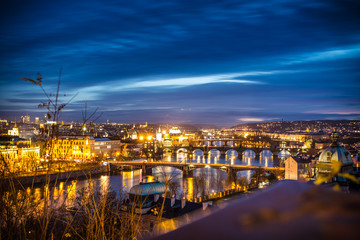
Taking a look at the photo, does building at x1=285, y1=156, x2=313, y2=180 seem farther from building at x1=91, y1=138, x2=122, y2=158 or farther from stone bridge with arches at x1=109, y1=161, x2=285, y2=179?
building at x1=91, y1=138, x2=122, y2=158

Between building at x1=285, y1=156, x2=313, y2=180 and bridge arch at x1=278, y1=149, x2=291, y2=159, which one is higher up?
building at x1=285, y1=156, x2=313, y2=180

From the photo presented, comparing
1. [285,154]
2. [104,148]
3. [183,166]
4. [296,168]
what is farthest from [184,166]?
[285,154]

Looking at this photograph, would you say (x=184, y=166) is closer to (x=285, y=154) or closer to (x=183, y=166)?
(x=183, y=166)

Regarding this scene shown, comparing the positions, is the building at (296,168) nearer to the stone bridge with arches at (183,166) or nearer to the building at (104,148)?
the stone bridge with arches at (183,166)

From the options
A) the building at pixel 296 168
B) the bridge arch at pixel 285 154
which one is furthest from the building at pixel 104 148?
the building at pixel 296 168

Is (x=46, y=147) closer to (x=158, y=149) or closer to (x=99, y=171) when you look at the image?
(x=99, y=171)

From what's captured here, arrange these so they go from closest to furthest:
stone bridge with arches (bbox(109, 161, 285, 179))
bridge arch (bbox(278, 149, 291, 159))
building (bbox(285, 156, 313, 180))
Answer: building (bbox(285, 156, 313, 180))
stone bridge with arches (bbox(109, 161, 285, 179))
bridge arch (bbox(278, 149, 291, 159))

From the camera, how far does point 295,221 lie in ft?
1.45

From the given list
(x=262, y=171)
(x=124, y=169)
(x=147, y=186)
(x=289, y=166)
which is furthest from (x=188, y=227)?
(x=124, y=169)

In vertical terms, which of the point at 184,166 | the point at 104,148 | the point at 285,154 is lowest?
the point at 285,154

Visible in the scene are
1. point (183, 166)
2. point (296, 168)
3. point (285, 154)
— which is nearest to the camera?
point (296, 168)

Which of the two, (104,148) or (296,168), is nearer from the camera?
(296,168)

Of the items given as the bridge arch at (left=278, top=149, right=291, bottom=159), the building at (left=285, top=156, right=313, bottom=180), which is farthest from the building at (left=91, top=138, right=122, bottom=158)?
the building at (left=285, top=156, right=313, bottom=180)

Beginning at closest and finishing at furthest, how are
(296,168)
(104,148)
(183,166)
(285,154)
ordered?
(296,168), (183,166), (104,148), (285,154)
